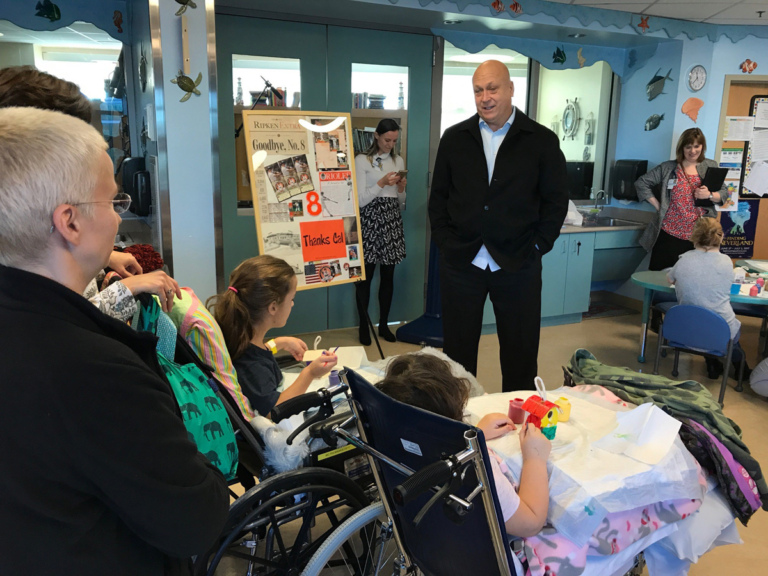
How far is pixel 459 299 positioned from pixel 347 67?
2.26 m

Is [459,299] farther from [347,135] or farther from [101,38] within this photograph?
[101,38]

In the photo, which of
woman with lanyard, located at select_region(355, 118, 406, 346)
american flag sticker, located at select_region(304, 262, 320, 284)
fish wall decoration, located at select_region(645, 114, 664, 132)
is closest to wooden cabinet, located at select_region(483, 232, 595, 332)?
woman with lanyard, located at select_region(355, 118, 406, 346)

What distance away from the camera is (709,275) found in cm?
331

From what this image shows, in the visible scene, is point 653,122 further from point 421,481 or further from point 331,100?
point 421,481

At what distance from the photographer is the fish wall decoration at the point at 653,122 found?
5.09 m

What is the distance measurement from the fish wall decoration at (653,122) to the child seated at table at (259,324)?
429 cm

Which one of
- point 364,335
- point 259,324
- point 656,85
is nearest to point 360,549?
point 259,324

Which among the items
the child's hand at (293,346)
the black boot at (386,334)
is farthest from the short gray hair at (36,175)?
the black boot at (386,334)

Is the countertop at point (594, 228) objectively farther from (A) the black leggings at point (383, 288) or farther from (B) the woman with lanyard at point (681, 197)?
(A) the black leggings at point (383, 288)

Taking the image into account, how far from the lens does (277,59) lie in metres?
4.04

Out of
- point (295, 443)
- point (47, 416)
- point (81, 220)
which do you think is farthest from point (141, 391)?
point (295, 443)

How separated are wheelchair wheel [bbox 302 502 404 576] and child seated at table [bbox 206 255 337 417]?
1.54 feet

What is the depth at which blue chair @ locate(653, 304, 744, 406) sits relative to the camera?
3.23m

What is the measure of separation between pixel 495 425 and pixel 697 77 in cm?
463
